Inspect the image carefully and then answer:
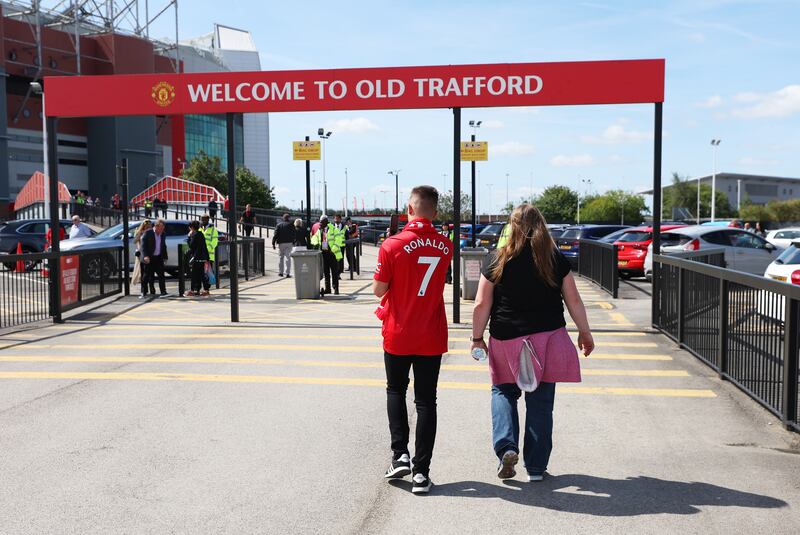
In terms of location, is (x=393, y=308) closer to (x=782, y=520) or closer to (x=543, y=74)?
(x=782, y=520)

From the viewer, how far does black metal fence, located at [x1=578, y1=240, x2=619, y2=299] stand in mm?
16609

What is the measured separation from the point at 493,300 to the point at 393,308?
25.6 inches

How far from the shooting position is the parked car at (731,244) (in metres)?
19.6

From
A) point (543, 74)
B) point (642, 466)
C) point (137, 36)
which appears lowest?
point (642, 466)

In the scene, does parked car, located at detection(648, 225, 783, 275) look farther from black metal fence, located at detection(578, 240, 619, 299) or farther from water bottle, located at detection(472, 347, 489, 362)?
water bottle, located at detection(472, 347, 489, 362)

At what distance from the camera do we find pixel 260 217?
47062mm

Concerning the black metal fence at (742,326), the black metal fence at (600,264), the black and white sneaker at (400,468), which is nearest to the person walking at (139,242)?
the black metal fence at (600,264)

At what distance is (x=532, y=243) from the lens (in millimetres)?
4891

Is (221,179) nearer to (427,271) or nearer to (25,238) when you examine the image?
(25,238)

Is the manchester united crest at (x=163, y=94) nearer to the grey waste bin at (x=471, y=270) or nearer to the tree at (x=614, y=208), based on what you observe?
the grey waste bin at (x=471, y=270)

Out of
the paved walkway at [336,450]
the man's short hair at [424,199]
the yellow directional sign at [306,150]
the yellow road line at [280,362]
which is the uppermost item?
the yellow directional sign at [306,150]

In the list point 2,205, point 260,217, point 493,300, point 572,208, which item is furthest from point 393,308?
point 572,208

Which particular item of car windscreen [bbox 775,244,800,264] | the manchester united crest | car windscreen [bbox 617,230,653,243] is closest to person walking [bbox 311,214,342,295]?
the manchester united crest

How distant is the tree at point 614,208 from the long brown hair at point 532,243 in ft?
406
